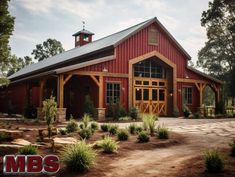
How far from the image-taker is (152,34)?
2211 centimetres

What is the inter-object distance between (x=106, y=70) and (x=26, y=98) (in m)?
9.35

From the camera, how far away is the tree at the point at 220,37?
34.5m

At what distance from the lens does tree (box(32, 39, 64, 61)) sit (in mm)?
64000

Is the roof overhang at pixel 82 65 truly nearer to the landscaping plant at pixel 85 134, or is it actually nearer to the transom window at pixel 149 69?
the transom window at pixel 149 69

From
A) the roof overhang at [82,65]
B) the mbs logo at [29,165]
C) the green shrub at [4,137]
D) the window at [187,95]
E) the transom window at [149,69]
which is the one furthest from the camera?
the window at [187,95]

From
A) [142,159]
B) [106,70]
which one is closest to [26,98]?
[106,70]

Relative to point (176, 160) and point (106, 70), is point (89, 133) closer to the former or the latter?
point (176, 160)

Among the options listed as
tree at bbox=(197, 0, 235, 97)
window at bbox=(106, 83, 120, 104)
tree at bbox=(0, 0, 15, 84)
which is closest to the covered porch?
window at bbox=(106, 83, 120, 104)

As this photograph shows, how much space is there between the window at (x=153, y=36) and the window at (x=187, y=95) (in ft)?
15.4

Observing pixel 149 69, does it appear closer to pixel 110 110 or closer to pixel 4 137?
pixel 110 110

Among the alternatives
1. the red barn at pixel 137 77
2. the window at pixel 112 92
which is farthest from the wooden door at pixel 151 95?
the window at pixel 112 92

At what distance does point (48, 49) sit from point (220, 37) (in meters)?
39.8

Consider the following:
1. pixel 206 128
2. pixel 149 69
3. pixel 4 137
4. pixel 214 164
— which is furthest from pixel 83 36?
pixel 214 164

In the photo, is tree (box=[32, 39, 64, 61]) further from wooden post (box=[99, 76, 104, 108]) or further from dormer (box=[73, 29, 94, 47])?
wooden post (box=[99, 76, 104, 108])
